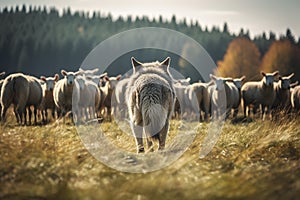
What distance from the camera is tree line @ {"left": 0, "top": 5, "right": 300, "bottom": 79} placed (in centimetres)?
5100

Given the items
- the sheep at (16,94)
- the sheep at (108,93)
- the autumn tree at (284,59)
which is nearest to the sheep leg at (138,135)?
the sheep at (16,94)

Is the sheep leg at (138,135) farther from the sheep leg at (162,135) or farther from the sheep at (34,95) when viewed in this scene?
the sheep at (34,95)

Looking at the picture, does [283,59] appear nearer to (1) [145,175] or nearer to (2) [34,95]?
(2) [34,95]

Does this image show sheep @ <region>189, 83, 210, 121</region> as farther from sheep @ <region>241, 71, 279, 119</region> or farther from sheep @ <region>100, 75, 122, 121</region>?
sheep @ <region>100, 75, 122, 121</region>

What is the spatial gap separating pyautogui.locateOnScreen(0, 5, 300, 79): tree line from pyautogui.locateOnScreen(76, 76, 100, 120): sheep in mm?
30962

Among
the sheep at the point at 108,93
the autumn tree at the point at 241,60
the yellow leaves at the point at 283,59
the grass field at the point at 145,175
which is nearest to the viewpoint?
the grass field at the point at 145,175

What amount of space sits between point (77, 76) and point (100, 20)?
279 ft

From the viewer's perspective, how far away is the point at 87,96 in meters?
14.7

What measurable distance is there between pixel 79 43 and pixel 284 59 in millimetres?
41042

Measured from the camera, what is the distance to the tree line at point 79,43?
51.0 metres

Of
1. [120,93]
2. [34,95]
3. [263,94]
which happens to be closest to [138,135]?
[34,95]

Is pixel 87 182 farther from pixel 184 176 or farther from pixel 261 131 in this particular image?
pixel 261 131

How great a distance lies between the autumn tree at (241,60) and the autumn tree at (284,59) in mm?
1450

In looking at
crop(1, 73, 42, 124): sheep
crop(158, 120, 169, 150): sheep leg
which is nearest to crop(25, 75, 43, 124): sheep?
crop(1, 73, 42, 124): sheep
